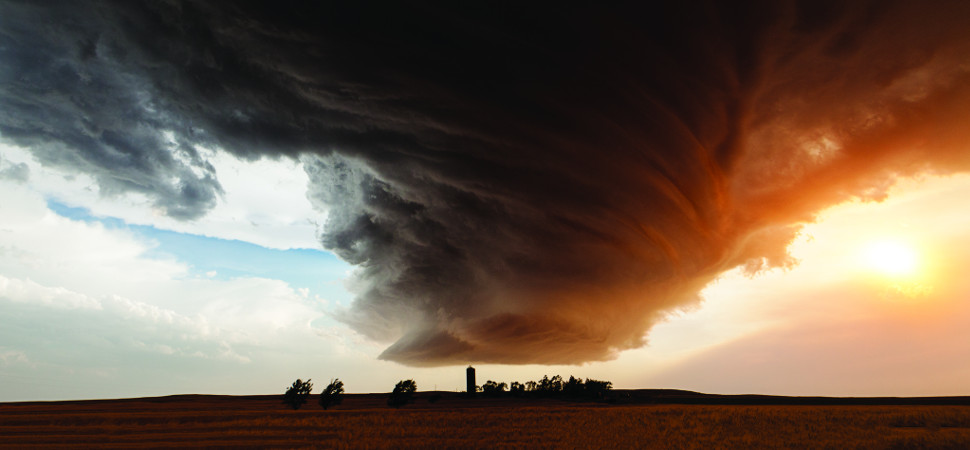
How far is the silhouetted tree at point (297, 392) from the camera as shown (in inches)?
3880

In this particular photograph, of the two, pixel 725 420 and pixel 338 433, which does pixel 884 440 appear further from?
pixel 338 433

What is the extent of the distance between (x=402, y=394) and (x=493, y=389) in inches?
2620

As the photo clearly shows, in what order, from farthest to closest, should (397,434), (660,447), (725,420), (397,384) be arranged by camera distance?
(397,384)
(725,420)
(397,434)
(660,447)

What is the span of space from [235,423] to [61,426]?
61.8 feet

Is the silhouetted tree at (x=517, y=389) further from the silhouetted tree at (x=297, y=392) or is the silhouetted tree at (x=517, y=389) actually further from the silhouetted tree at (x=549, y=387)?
the silhouetted tree at (x=297, y=392)

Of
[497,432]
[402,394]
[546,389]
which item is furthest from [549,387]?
[497,432]

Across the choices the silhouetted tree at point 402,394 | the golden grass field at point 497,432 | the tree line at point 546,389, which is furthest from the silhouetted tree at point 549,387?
the golden grass field at point 497,432

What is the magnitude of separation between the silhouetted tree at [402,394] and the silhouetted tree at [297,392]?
1749 cm

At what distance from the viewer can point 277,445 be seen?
40.0 metres

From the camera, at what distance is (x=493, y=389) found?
16975 centimetres

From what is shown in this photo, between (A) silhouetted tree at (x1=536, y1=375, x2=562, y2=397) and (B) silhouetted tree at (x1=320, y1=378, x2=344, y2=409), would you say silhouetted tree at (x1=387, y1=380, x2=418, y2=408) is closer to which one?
(B) silhouetted tree at (x1=320, y1=378, x2=344, y2=409)

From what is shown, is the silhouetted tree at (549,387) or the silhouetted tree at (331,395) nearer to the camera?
the silhouetted tree at (331,395)

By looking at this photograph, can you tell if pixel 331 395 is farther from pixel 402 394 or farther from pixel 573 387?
pixel 573 387

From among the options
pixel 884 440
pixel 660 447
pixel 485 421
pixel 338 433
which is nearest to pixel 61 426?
pixel 338 433
